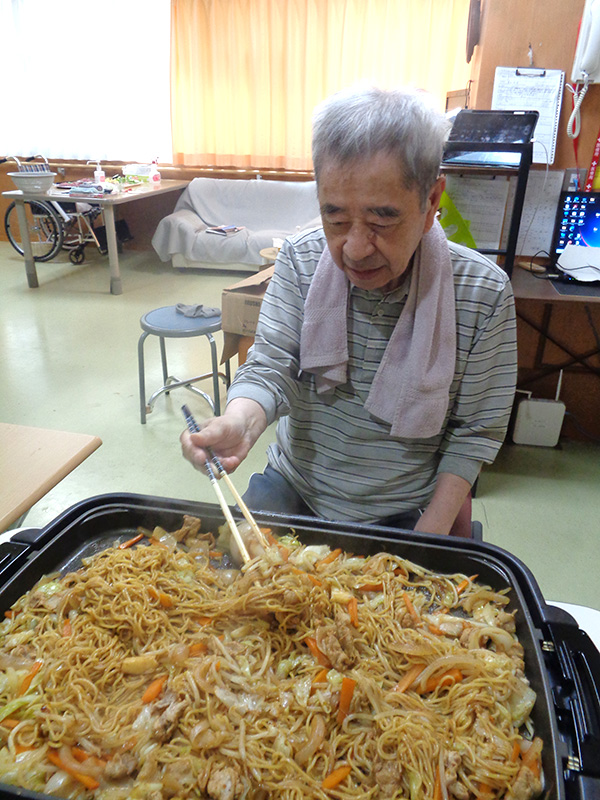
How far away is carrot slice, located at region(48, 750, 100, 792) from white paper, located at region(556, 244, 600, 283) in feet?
8.57

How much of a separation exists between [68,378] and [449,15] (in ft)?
15.4

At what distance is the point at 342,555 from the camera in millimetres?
1001

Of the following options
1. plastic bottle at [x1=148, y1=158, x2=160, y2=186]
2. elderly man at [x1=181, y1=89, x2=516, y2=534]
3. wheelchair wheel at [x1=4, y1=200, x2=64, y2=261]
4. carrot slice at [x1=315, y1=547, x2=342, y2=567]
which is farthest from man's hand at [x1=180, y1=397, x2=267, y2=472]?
wheelchair wheel at [x1=4, y1=200, x2=64, y2=261]

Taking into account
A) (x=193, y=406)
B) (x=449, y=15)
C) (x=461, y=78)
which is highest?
(x=449, y=15)

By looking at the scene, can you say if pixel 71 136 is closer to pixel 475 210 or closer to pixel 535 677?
pixel 475 210

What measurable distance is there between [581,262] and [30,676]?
2678 mm

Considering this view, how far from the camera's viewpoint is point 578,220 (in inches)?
107

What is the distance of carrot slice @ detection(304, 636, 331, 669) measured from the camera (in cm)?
83

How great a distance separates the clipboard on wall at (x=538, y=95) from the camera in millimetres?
2652

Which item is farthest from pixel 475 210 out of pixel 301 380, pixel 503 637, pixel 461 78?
pixel 461 78

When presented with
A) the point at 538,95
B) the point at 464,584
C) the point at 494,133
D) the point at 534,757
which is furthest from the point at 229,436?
Result: the point at 538,95

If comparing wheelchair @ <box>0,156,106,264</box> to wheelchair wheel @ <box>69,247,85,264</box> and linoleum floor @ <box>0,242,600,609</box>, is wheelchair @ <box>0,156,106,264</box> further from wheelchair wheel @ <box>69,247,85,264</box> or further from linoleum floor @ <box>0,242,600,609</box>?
linoleum floor @ <box>0,242,600,609</box>

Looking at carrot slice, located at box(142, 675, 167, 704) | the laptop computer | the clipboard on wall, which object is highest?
the clipboard on wall

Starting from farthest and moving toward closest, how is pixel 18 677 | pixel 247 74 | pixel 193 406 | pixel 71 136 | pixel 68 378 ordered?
pixel 71 136 < pixel 247 74 < pixel 68 378 < pixel 193 406 < pixel 18 677
